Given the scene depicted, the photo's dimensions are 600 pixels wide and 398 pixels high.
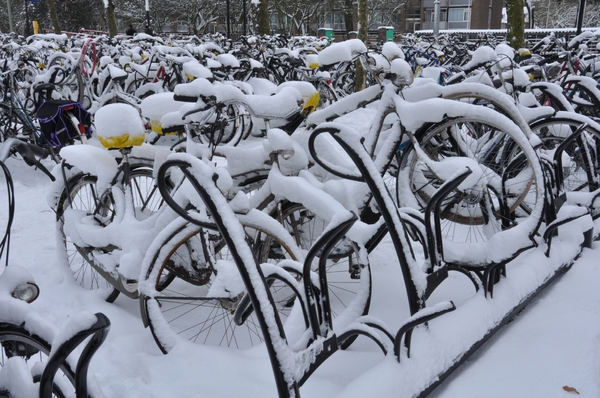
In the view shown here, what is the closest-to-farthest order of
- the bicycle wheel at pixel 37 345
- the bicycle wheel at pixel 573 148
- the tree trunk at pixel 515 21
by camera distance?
the bicycle wheel at pixel 37 345
the bicycle wheel at pixel 573 148
the tree trunk at pixel 515 21

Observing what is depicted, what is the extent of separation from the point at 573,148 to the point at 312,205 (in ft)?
9.12

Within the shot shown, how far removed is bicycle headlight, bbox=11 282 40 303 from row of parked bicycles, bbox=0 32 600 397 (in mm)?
452

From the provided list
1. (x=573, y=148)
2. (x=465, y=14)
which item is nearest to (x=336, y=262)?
(x=573, y=148)

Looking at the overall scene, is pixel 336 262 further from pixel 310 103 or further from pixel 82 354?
pixel 82 354

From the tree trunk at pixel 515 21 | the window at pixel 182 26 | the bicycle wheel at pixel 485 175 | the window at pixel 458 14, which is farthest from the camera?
the window at pixel 458 14

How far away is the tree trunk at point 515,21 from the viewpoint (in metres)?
9.59

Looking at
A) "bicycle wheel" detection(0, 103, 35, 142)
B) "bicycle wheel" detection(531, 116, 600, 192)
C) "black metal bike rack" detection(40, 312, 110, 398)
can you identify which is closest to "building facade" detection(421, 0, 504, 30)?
"bicycle wheel" detection(0, 103, 35, 142)

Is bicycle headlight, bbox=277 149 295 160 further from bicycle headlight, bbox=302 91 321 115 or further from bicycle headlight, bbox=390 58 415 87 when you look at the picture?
bicycle headlight, bbox=390 58 415 87

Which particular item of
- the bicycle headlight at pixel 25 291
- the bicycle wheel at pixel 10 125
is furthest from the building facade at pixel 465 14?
the bicycle headlight at pixel 25 291

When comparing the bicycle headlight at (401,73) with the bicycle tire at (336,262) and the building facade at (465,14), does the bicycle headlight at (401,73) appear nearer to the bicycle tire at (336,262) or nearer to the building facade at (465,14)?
the bicycle tire at (336,262)

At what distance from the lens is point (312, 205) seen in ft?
8.55

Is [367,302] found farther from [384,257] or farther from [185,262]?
[384,257]

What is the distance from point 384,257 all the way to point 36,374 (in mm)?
2704

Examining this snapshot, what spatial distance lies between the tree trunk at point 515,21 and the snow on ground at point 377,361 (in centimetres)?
774
